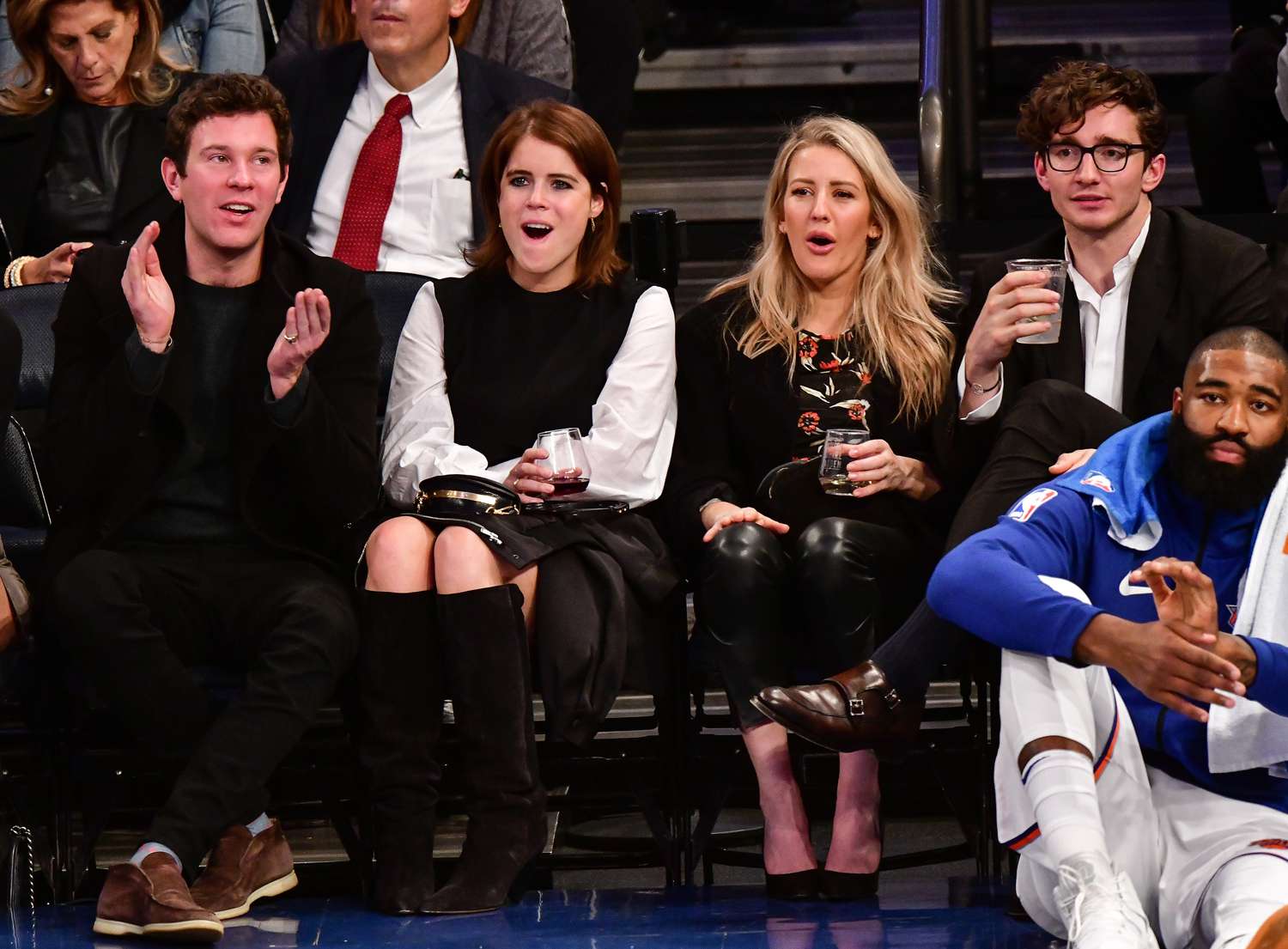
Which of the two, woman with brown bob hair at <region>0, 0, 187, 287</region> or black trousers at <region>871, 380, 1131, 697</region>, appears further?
woman with brown bob hair at <region>0, 0, 187, 287</region>

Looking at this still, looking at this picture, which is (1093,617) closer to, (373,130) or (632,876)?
(632,876)

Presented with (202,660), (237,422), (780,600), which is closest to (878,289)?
(780,600)

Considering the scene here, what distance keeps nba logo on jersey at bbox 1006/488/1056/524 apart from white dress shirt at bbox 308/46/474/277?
173 cm

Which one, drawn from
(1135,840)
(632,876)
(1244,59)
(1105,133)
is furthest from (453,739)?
(1244,59)

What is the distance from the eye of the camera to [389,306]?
14.2ft

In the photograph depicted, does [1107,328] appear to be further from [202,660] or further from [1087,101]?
[202,660]

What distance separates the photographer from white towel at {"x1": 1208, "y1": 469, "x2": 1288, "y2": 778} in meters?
3.10

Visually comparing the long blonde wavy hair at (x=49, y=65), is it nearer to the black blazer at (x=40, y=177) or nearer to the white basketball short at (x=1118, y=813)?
the black blazer at (x=40, y=177)

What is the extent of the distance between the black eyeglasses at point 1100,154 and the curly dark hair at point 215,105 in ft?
5.28

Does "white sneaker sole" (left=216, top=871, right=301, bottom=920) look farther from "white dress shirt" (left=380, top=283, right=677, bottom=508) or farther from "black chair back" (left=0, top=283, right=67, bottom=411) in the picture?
"black chair back" (left=0, top=283, right=67, bottom=411)

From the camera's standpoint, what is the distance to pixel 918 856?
12.9ft

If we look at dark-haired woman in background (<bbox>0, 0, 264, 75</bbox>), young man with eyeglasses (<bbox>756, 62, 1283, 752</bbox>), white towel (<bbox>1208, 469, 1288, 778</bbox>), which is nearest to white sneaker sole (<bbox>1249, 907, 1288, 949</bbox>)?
white towel (<bbox>1208, 469, 1288, 778</bbox>)

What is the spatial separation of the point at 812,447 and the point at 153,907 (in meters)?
1.59

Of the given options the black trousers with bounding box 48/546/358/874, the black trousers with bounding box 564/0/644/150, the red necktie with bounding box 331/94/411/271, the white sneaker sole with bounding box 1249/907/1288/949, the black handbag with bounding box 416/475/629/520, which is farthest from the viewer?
the black trousers with bounding box 564/0/644/150
